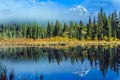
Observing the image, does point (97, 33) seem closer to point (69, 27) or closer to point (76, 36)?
point (76, 36)

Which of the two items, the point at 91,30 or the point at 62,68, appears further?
the point at 91,30

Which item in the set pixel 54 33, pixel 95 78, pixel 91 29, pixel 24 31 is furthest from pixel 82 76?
pixel 24 31

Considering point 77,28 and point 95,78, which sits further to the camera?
point 77,28

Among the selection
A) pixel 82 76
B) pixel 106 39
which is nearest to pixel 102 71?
pixel 82 76

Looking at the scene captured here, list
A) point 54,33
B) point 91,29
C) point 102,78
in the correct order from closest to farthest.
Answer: point 102,78, point 91,29, point 54,33

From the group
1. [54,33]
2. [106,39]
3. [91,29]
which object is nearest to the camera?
[106,39]

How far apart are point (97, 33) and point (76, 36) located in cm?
1375

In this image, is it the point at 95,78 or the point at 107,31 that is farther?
the point at 107,31

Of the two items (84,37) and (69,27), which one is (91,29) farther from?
(69,27)

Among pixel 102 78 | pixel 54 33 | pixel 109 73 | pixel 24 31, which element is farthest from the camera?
pixel 24 31

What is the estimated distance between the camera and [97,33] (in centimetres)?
12025

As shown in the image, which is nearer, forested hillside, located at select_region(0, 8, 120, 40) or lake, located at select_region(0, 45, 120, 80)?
lake, located at select_region(0, 45, 120, 80)

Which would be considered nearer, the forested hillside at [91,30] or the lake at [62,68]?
the lake at [62,68]

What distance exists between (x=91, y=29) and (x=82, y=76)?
101 m
